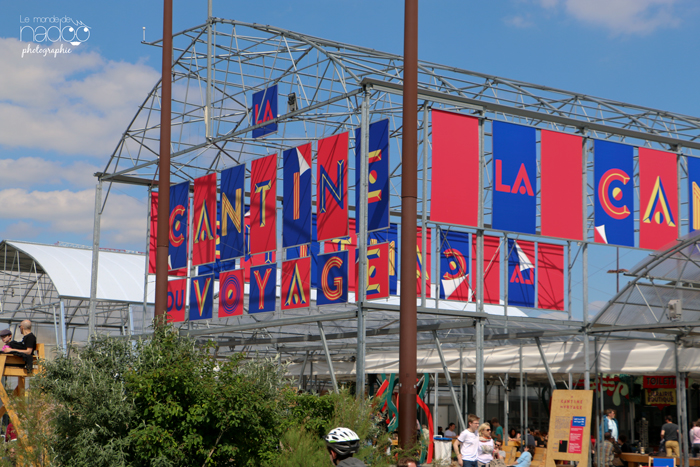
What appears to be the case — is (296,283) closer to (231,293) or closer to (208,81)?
(231,293)

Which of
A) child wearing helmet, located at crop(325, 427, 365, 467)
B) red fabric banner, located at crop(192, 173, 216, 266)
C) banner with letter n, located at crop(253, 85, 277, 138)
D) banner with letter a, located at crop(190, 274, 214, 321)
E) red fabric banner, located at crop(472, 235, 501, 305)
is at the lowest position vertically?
child wearing helmet, located at crop(325, 427, 365, 467)

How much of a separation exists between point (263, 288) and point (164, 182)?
601 centimetres

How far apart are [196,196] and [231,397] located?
16481 millimetres

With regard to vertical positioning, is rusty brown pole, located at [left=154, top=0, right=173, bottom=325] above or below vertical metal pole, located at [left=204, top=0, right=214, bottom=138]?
below

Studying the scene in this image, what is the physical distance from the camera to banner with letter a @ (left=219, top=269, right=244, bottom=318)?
22.8m

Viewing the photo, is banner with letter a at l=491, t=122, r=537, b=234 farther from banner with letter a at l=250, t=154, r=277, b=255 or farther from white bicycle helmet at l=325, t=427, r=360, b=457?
white bicycle helmet at l=325, t=427, r=360, b=457

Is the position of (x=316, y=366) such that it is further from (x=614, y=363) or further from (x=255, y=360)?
(x=255, y=360)

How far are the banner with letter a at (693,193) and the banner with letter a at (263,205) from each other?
11.6 meters

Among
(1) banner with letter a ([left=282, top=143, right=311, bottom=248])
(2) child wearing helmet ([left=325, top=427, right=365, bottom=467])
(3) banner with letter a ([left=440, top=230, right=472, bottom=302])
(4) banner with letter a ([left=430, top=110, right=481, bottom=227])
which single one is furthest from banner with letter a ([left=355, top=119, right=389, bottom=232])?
(2) child wearing helmet ([left=325, top=427, right=365, bottom=467])

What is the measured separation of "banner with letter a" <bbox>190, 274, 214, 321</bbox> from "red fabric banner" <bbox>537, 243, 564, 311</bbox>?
954 cm

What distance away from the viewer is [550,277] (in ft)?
74.3

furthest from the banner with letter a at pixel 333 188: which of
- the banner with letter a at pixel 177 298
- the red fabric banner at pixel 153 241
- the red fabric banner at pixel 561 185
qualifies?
the red fabric banner at pixel 153 241

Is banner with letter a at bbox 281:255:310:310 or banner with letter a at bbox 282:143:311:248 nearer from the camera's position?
banner with letter a at bbox 281:255:310:310

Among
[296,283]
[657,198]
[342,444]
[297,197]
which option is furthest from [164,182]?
[657,198]
